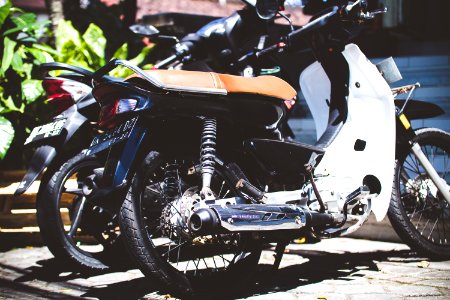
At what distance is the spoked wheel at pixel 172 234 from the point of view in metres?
3.14

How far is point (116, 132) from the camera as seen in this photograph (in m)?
3.35

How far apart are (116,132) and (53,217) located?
1.18 metres

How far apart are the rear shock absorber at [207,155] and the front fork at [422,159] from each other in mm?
1745

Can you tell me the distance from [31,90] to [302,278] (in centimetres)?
305

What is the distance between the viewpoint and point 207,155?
3.28m

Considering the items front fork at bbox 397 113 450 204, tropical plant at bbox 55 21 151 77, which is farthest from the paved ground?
tropical plant at bbox 55 21 151 77

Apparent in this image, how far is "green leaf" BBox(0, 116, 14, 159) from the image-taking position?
520cm

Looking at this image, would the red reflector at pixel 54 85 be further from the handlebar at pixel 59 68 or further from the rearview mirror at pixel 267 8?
the rearview mirror at pixel 267 8

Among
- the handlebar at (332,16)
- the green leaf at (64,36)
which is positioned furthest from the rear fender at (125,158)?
the green leaf at (64,36)

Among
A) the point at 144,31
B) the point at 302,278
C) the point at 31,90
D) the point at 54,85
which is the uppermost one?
the point at 144,31

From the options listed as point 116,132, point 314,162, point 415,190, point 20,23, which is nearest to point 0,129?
point 20,23

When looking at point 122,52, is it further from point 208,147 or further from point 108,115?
point 208,147

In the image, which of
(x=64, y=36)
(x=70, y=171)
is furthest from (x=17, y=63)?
(x=70, y=171)

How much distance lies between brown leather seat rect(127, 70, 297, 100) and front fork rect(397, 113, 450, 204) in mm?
1175
